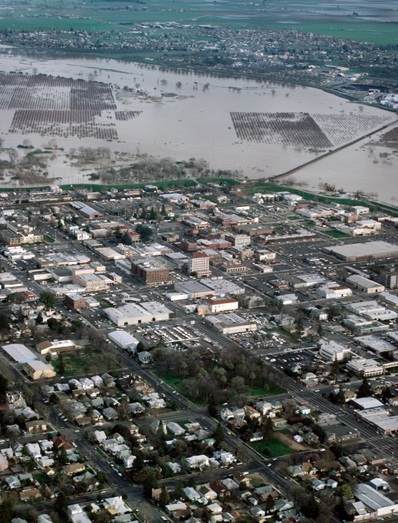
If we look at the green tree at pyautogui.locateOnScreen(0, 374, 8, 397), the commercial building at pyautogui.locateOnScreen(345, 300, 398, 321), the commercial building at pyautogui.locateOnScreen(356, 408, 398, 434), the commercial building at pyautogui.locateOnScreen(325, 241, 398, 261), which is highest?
the green tree at pyautogui.locateOnScreen(0, 374, 8, 397)

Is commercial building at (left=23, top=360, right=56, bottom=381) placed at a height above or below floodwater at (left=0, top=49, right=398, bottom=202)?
above

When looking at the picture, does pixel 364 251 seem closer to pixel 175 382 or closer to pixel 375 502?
pixel 175 382

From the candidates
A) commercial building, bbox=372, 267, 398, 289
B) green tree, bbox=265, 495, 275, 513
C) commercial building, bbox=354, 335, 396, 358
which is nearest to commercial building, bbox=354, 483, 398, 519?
green tree, bbox=265, 495, 275, 513

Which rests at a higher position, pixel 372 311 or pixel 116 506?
pixel 116 506

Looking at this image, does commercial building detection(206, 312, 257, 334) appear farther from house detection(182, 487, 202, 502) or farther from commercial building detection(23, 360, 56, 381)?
house detection(182, 487, 202, 502)

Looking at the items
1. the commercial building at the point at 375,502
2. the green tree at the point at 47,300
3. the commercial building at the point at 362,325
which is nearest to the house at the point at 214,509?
the commercial building at the point at 375,502

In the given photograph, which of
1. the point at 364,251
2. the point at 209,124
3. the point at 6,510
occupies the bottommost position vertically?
the point at 209,124

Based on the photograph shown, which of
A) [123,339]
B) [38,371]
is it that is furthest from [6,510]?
[123,339]
